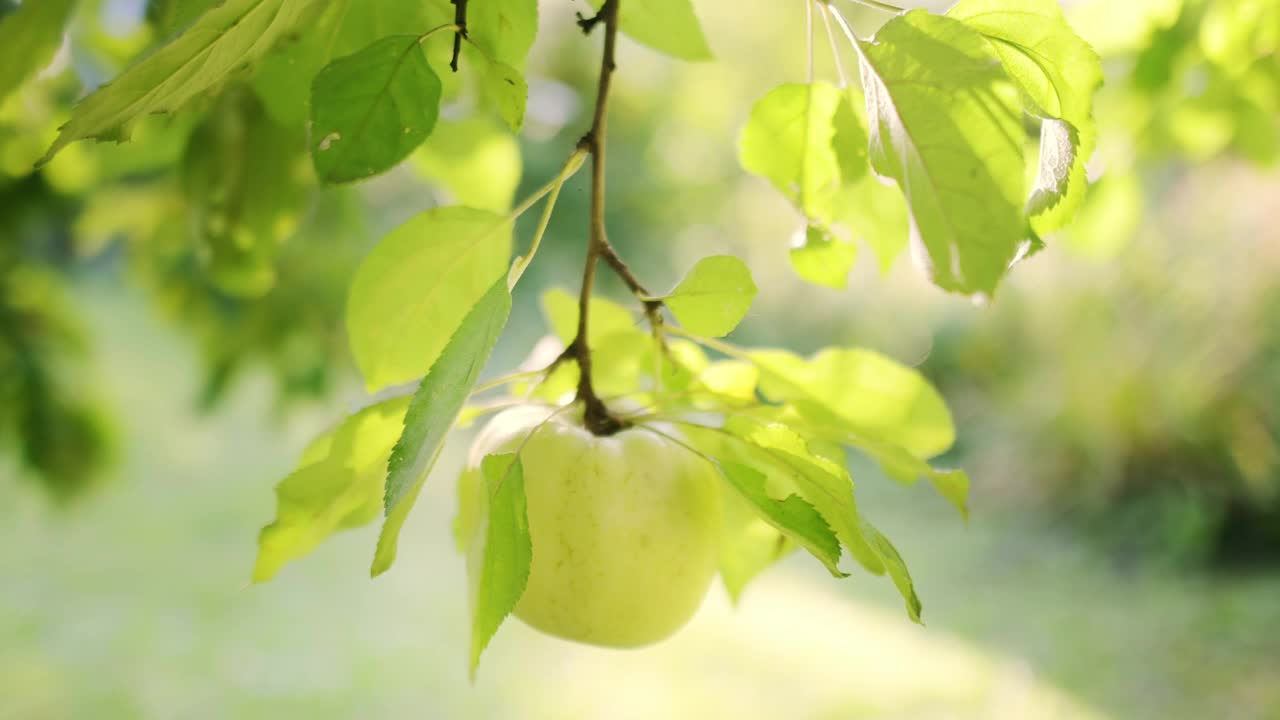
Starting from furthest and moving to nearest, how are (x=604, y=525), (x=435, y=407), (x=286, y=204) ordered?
1. (x=286, y=204)
2. (x=604, y=525)
3. (x=435, y=407)

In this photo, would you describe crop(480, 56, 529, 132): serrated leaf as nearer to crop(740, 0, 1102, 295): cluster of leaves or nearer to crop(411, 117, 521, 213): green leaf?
crop(740, 0, 1102, 295): cluster of leaves

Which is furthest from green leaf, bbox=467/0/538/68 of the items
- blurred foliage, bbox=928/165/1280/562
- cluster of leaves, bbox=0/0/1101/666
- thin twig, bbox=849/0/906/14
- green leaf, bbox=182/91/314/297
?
blurred foliage, bbox=928/165/1280/562

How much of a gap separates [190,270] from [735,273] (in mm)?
959

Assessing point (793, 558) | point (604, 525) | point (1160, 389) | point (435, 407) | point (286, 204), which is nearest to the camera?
point (435, 407)

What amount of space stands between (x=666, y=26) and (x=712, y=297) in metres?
0.11

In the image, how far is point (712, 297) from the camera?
0.35 meters

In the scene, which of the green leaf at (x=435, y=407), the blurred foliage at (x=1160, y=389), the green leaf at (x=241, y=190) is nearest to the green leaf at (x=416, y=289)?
the green leaf at (x=435, y=407)

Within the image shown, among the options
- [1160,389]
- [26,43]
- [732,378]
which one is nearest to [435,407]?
[732,378]

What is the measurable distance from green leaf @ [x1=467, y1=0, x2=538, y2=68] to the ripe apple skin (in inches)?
4.9

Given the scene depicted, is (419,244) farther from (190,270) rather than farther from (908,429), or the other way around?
(190,270)

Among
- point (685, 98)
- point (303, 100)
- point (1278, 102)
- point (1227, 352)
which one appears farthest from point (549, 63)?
point (303, 100)

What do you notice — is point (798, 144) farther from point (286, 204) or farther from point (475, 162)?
point (286, 204)

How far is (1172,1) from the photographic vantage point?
58 centimetres

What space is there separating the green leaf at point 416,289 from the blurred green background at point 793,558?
0.14 meters
